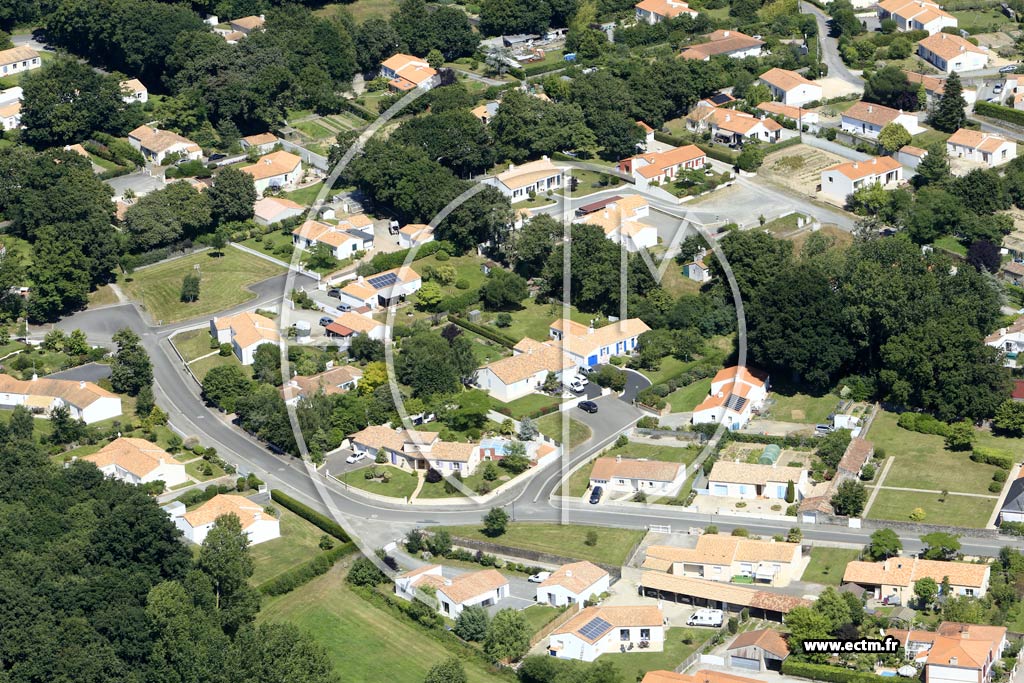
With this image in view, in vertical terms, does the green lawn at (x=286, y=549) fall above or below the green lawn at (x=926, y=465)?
below

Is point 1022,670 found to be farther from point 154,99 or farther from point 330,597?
point 154,99

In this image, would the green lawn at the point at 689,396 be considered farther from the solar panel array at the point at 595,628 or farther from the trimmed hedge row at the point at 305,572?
the solar panel array at the point at 595,628

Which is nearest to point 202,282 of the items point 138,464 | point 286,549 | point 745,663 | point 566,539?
point 138,464

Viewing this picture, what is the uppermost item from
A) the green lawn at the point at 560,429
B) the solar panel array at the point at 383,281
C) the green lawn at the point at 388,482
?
the solar panel array at the point at 383,281

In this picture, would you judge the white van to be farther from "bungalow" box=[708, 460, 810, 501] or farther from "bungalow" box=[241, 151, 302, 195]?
"bungalow" box=[241, 151, 302, 195]

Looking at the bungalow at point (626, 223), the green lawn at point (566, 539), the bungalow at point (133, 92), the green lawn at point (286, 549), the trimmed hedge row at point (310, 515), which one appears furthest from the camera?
the bungalow at point (133, 92)

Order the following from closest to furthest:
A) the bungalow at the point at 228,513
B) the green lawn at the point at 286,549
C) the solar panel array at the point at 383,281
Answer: the green lawn at the point at 286,549 → the bungalow at the point at 228,513 → the solar panel array at the point at 383,281

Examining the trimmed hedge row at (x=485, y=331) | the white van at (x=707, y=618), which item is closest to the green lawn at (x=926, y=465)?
the white van at (x=707, y=618)
